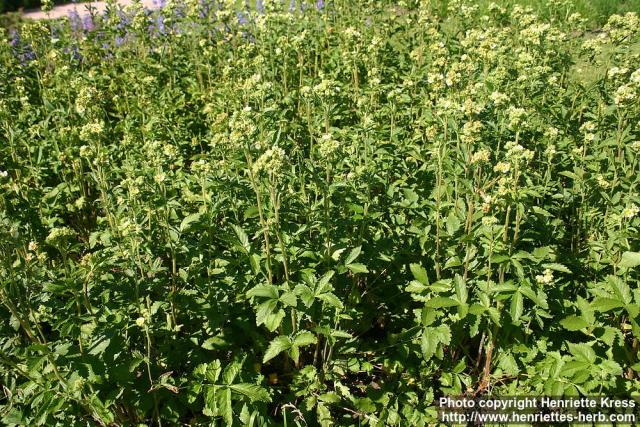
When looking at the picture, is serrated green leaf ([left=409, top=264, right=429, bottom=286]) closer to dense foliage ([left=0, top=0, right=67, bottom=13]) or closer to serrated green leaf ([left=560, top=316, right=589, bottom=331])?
serrated green leaf ([left=560, top=316, right=589, bottom=331])

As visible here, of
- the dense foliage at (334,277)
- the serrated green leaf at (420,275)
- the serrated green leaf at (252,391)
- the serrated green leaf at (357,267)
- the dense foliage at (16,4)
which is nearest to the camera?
the serrated green leaf at (252,391)

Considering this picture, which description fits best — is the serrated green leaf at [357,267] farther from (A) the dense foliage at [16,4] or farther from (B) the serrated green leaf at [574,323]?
(A) the dense foliage at [16,4]

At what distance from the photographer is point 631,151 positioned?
12.6ft

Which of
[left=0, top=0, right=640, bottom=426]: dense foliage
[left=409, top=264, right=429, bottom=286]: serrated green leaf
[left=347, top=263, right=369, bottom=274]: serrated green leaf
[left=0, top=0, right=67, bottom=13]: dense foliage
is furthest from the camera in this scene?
[left=0, top=0, right=67, bottom=13]: dense foliage

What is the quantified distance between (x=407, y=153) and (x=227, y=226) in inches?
65.7

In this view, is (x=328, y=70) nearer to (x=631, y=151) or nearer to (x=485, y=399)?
(x=631, y=151)

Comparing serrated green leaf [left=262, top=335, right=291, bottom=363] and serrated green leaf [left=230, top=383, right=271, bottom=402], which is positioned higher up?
serrated green leaf [left=262, top=335, right=291, bottom=363]

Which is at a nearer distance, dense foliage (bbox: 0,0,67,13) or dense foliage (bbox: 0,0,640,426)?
dense foliage (bbox: 0,0,640,426)

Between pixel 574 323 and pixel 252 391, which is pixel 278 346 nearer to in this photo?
pixel 252 391

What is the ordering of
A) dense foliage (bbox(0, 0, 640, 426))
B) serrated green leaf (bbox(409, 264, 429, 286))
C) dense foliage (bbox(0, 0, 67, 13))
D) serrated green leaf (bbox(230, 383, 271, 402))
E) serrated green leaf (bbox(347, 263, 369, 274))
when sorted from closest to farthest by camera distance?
serrated green leaf (bbox(230, 383, 271, 402))
dense foliage (bbox(0, 0, 640, 426))
serrated green leaf (bbox(347, 263, 369, 274))
serrated green leaf (bbox(409, 264, 429, 286))
dense foliage (bbox(0, 0, 67, 13))

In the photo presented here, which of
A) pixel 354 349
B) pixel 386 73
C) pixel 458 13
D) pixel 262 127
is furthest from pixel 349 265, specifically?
pixel 458 13

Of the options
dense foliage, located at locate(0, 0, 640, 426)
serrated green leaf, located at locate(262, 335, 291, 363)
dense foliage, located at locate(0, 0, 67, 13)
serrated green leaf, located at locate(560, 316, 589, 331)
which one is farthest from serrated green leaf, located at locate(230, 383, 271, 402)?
dense foliage, located at locate(0, 0, 67, 13)

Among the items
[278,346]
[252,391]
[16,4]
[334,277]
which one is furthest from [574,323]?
[16,4]

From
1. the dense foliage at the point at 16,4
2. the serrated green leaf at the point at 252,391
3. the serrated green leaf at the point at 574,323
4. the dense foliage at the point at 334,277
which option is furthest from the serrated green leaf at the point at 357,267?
the dense foliage at the point at 16,4
